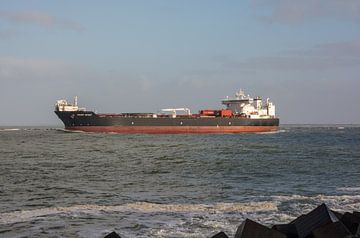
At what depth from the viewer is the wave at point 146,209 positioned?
12.6 metres

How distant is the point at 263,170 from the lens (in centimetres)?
2586

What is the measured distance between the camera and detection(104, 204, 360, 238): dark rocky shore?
21.2 feet

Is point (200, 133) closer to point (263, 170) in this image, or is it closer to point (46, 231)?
point (263, 170)

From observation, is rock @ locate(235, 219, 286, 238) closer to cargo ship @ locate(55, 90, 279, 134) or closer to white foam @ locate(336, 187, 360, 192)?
white foam @ locate(336, 187, 360, 192)

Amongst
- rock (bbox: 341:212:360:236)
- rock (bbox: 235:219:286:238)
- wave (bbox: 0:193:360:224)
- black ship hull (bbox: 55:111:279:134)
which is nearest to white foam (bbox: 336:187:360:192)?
wave (bbox: 0:193:360:224)

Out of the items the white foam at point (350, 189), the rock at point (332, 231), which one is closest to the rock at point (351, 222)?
the rock at point (332, 231)

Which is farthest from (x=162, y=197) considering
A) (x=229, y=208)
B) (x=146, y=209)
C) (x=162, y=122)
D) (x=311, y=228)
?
(x=162, y=122)

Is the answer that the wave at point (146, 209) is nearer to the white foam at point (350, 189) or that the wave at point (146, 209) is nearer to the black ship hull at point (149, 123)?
the white foam at point (350, 189)

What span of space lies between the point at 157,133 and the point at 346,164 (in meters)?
55.1

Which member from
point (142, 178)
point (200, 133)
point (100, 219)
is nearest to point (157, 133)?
point (200, 133)

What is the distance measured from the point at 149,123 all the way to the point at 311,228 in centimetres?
7159

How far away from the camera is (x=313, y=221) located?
24.2 ft

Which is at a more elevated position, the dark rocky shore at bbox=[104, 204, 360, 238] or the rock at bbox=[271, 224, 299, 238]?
the dark rocky shore at bbox=[104, 204, 360, 238]

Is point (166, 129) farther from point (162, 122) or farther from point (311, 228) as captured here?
point (311, 228)
